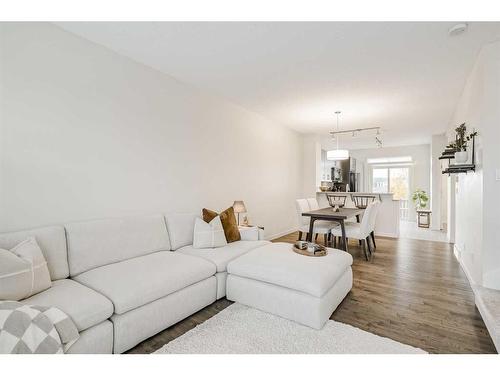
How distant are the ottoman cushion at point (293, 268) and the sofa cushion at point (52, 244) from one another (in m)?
1.36

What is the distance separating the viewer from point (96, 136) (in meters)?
2.49

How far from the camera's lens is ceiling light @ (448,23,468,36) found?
2.14m

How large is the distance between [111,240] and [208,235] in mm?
977

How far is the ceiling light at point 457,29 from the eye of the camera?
7.01 ft

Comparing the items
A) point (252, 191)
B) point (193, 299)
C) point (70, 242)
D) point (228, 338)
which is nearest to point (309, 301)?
point (228, 338)

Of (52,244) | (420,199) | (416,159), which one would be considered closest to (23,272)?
(52,244)

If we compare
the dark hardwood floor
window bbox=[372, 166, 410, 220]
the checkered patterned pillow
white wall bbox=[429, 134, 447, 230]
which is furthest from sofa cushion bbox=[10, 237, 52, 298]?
window bbox=[372, 166, 410, 220]

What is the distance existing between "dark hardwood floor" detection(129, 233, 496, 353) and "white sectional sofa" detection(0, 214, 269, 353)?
18 cm

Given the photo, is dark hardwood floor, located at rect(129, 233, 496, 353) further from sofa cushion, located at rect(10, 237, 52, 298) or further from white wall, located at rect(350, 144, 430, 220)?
white wall, located at rect(350, 144, 430, 220)

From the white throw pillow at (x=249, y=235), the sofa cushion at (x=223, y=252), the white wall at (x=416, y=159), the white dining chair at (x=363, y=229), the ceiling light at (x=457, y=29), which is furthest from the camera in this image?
the white wall at (x=416, y=159)

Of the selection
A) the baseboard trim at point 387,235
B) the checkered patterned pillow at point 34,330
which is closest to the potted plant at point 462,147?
the baseboard trim at point 387,235

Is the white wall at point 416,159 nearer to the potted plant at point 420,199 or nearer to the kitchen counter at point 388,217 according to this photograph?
the potted plant at point 420,199
